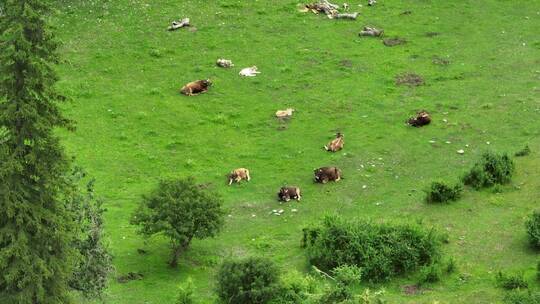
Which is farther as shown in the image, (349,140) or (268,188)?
(349,140)

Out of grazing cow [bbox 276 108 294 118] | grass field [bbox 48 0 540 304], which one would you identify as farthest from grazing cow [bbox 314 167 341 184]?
grazing cow [bbox 276 108 294 118]

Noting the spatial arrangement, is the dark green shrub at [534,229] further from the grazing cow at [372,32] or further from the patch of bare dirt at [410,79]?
the grazing cow at [372,32]

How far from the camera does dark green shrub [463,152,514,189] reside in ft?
125

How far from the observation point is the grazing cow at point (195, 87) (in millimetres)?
47406

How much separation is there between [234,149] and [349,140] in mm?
5884

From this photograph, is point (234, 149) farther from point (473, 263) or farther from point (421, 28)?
point (421, 28)

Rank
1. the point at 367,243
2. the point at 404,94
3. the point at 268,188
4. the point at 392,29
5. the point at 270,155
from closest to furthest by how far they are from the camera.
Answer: the point at 367,243
the point at 268,188
the point at 270,155
the point at 404,94
the point at 392,29

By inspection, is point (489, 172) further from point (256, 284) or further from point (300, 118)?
point (256, 284)

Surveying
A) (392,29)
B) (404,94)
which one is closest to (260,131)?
(404,94)

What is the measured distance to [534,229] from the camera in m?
33.4

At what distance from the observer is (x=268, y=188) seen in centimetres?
3884

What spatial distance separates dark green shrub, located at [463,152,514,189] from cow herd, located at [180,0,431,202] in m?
5.97

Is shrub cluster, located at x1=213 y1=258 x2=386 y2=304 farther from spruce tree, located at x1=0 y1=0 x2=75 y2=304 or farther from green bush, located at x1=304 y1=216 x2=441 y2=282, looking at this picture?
spruce tree, located at x1=0 y1=0 x2=75 y2=304

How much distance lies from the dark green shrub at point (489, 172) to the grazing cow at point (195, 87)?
1630cm
